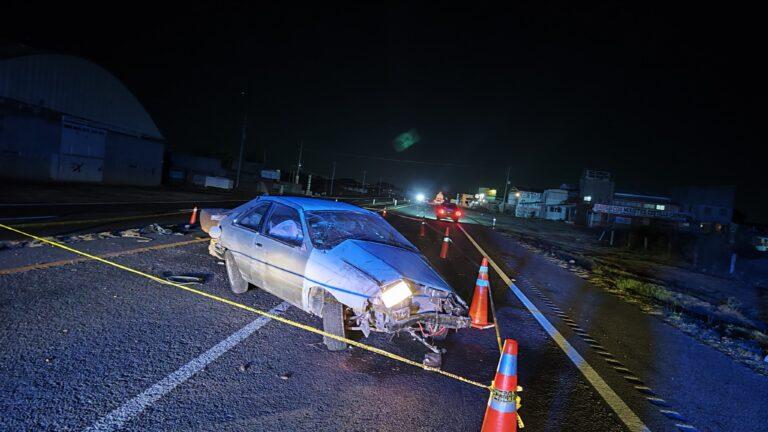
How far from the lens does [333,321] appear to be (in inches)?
176

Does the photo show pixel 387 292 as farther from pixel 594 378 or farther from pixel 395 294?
pixel 594 378

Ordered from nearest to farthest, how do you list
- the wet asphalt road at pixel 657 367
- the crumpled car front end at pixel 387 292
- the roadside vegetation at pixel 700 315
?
the wet asphalt road at pixel 657 367
the crumpled car front end at pixel 387 292
the roadside vegetation at pixel 700 315

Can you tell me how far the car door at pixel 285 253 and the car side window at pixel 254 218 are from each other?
27cm

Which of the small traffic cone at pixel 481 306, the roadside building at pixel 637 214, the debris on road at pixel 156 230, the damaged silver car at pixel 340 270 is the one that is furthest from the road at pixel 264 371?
the roadside building at pixel 637 214

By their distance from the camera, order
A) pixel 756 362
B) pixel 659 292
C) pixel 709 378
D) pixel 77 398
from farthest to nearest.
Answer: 1. pixel 659 292
2. pixel 756 362
3. pixel 709 378
4. pixel 77 398

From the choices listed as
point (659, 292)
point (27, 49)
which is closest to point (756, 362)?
point (659, 292)

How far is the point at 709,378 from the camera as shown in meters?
5.02

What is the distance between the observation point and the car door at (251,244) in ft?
18.2

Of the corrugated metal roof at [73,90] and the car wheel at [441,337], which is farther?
the corrugated metal roof at [73,90]

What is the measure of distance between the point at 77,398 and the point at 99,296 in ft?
8.98

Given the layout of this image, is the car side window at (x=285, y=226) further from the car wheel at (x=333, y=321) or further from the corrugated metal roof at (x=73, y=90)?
the corrugated metal roof at (x=73, y=90)

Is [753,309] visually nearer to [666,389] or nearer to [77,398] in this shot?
[666,389]

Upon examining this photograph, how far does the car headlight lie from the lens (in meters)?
4.09

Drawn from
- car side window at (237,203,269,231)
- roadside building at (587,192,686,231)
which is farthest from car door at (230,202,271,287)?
roadside building at (587,192,686,231)
